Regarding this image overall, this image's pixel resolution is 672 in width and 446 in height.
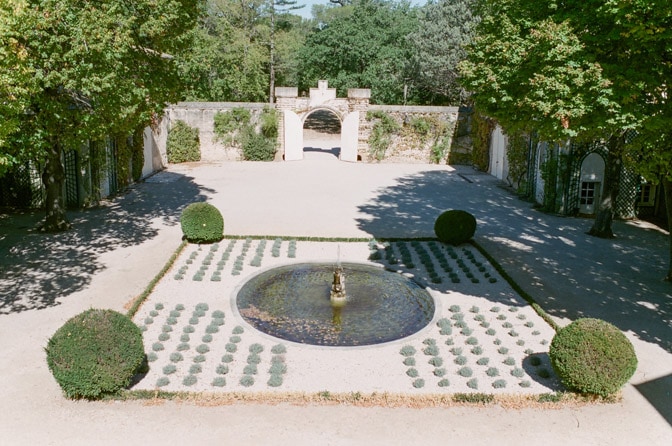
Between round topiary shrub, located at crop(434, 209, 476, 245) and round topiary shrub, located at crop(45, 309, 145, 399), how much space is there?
10.2 m

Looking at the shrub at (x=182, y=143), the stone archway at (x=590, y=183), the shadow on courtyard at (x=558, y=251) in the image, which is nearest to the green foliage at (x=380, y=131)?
the shadow on courtyard at (x=558, y=251)

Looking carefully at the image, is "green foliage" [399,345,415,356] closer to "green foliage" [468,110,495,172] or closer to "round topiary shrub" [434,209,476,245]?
"round topiary shrub" [434,209,476,245]

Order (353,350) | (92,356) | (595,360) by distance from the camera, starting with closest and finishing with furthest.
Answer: (92,356) < (595,360) < (353,350)

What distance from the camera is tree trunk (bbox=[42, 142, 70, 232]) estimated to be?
1752 centimetres

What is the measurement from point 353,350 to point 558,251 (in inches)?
346

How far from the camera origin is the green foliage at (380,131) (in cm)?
3422

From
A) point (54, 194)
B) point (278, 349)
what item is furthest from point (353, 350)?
point (54, 194)

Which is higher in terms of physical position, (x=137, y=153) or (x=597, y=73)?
(x=597, y=73)

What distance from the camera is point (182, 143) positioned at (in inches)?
1277

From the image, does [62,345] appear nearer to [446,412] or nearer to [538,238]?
[446,412]

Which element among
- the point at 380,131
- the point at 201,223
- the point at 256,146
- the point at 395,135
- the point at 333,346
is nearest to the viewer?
the point at 333,346

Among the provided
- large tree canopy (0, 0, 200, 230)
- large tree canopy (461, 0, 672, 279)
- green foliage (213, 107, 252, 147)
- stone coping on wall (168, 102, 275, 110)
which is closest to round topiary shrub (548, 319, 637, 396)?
large tree canopy (461, 0, 672, 279)

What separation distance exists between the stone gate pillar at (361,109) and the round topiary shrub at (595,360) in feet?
85.0

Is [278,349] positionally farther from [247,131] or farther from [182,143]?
[247,131]
